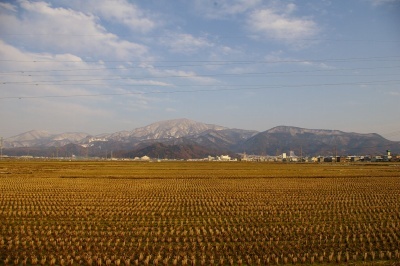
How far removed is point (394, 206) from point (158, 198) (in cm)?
1544

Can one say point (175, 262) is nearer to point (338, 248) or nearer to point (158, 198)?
point (338, 248)

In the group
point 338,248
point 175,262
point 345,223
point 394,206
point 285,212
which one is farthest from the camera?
point 394,206

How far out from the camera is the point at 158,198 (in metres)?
26.3

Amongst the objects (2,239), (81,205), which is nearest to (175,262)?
(2,239)

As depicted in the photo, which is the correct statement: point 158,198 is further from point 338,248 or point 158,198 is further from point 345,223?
point 338,248

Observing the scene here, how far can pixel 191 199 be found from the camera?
2562cm

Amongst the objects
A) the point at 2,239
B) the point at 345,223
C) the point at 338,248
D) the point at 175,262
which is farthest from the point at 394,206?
the point at 2,239

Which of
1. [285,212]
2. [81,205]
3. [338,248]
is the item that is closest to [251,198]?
[285,212]

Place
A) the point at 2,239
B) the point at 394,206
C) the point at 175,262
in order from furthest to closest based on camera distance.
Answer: the point at 394,206 < the point at 2,239 < the point at 175,262

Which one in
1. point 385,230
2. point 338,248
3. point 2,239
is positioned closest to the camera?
point 338,248

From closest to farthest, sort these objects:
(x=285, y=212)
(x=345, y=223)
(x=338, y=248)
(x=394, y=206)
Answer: (x=338, y=248), (x=345, y=223), (x=285, y=212), (x=394, y=206)

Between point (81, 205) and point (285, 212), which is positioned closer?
point (285, 212)

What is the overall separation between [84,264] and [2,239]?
186 inches

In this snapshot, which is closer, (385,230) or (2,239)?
(2,239)
